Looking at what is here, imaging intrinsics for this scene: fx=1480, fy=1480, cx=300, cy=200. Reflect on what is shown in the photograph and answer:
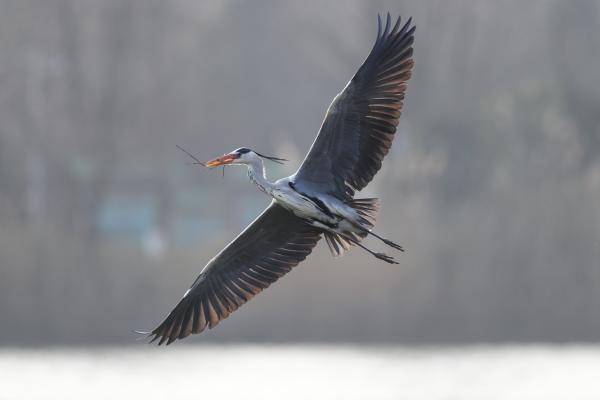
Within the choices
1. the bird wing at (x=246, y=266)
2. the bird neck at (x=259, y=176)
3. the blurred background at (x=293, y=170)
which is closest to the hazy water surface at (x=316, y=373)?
the blurred background at (x=293, y=170)

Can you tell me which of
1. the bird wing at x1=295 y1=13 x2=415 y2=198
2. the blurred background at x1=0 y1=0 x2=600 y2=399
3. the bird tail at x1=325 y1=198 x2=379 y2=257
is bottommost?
the bird tail at x1=325 y1=198 x2=379 y2=257

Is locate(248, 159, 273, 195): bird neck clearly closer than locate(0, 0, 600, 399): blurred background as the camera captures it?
Yes

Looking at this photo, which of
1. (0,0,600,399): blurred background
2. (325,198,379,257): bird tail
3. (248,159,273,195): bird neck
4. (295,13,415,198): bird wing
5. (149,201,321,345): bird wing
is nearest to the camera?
(248,159,273,195): bird neck

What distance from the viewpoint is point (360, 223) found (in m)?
12.0

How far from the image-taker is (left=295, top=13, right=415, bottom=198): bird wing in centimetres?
1225

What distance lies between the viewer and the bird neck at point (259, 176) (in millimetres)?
11930

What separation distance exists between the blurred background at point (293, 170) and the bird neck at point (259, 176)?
14027 mm

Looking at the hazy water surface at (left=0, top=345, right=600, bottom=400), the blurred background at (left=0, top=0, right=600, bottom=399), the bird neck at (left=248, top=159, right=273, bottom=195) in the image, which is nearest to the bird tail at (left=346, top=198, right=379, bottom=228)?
the bird neck at (left=248, top=159, right=273, bottom=195)

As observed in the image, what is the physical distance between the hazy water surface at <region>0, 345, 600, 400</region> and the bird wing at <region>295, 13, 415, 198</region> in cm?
1299

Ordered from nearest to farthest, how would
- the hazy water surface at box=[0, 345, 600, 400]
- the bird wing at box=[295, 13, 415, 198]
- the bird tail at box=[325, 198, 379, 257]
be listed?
the bird tail at box=[325, 198, 379, 257] → the bird wing at box=[295, 13, 415, 198] → the hazy water surface at box=[0, 345, 600, 400]

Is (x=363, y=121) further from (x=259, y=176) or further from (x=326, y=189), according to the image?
(x=259, y=176)

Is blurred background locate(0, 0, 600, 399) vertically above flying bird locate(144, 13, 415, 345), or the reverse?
blurred background locate(0, 0, 600, 399)

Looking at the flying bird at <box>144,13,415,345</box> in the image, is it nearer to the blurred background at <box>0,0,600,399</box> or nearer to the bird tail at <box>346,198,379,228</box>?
the bird tail at <box>346,198,379,228</box>

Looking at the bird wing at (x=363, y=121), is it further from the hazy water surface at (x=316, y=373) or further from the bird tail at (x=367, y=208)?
the hazy water surface at (x=316, y=373)
